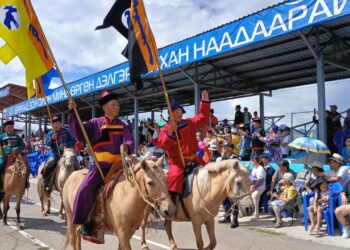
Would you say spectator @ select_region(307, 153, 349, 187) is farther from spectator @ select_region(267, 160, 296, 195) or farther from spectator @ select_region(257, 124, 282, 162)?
spectator @ select_region(257, 124, 282, 162)

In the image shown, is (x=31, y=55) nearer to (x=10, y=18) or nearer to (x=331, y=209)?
(x=10, y=18)

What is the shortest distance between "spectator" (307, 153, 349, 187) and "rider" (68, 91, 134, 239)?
4992mm

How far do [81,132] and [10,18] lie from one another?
1.94 m

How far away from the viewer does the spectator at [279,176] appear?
871 centimetres

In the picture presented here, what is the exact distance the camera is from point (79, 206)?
430 centimetres

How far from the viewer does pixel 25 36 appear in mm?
4848

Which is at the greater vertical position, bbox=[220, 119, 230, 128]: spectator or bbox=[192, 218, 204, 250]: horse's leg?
bbox=[220, 119, 230, 128]: spectator

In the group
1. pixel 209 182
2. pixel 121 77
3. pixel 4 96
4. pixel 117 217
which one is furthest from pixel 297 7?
pixel 4 96

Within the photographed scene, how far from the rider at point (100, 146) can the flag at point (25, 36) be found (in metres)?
0.93

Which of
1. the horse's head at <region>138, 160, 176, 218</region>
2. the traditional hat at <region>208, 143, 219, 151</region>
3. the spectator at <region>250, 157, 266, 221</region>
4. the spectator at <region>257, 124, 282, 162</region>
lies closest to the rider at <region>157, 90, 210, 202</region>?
the horse's head at <region>138, 160, 176, 218</region>

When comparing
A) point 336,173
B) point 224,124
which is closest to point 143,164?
point 336,173

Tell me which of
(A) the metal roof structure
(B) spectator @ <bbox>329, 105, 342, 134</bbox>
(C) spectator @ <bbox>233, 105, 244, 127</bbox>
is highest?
(A) the metal roof structure

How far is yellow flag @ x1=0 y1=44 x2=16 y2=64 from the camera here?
545 centimetres

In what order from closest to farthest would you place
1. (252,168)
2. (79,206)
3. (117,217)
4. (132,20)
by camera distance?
(117,217)
(79,206)
(132,20)
(252,168)
